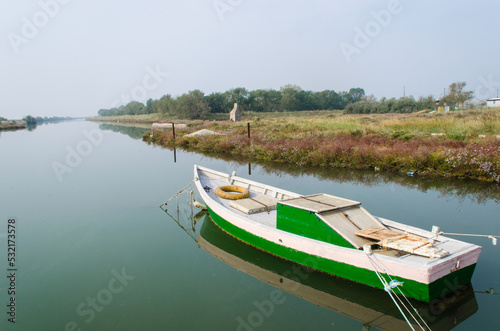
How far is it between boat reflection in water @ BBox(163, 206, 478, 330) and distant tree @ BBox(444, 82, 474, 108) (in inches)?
2012

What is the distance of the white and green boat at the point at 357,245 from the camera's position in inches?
211

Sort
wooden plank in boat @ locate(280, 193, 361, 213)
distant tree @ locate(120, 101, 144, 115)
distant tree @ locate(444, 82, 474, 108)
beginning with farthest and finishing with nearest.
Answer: distant tree @ locate(120, 101, 144, 115) < distant tree @ locate(444, 82, 474, 108) < wooden plank in boat @ locate(280, 193, 361, 213)

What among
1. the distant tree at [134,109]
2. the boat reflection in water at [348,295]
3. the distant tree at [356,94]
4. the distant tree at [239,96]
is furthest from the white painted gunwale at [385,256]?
the distant tree at [134,109]

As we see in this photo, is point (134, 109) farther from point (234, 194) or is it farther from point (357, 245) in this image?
point (357, 245)

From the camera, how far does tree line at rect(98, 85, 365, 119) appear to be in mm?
72688

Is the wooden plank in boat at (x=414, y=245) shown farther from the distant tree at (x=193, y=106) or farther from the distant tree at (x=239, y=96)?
the distant tree at (x=239, y=96)

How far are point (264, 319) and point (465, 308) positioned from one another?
3297 millimetres

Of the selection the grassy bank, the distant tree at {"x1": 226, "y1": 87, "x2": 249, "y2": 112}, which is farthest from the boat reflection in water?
the distant tree at {"x1": 226, "y1": 87, "x2": 249, "y2": 112}

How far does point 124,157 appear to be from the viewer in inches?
966

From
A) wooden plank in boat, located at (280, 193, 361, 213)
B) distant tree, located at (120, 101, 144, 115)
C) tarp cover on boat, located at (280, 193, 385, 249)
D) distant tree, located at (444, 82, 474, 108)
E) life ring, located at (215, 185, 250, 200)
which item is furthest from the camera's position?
distant tree, located at (120, 101, 144, 115)

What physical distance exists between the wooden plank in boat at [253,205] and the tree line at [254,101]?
6314 centimetres

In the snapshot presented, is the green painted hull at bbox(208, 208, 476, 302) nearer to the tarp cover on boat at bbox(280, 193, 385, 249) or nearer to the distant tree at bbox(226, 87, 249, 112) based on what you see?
the tarp cover on boat at bbox(280, 193, 385, 249)

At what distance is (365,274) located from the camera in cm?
584

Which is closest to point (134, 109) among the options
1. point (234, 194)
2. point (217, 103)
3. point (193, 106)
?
point (217, 103)
